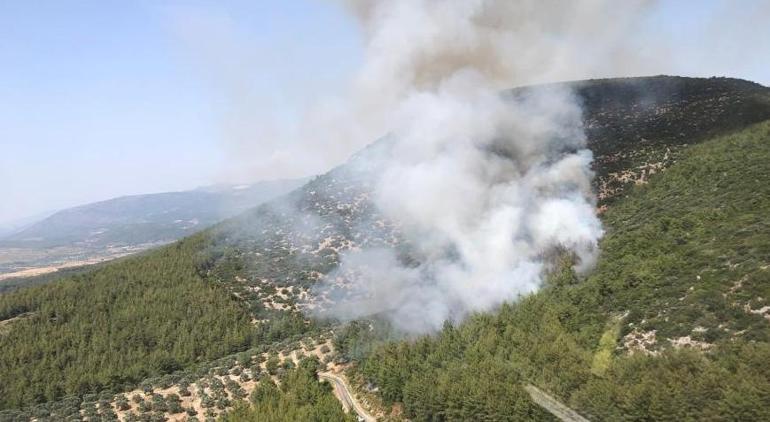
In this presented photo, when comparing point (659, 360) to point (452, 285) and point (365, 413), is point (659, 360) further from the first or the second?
point (452, 285)

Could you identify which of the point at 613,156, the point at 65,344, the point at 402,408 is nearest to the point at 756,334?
the point at 402,408

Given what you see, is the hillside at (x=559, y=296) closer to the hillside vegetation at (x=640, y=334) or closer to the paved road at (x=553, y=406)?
the hillside vegetation at (x=640, y=334)

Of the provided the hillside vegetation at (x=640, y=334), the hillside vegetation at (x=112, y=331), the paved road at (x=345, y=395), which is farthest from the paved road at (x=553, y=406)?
the hillside vegetation at (x=112, y=331)

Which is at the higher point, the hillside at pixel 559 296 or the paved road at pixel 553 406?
the hillside at pixel 559 296

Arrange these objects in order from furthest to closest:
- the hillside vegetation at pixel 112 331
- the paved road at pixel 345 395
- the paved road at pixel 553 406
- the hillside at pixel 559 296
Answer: the hillside vegetation at pixel 112 331 < the paved road at pixel 345 395 < the hillside at pixel 559 296 < the paved road at pixel 553 406

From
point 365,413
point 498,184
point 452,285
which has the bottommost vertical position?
point 365,413

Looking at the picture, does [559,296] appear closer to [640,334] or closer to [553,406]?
[640,334]

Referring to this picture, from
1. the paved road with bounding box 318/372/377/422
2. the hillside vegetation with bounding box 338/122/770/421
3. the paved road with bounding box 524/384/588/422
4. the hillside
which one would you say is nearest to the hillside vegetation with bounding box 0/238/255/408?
the hillside
